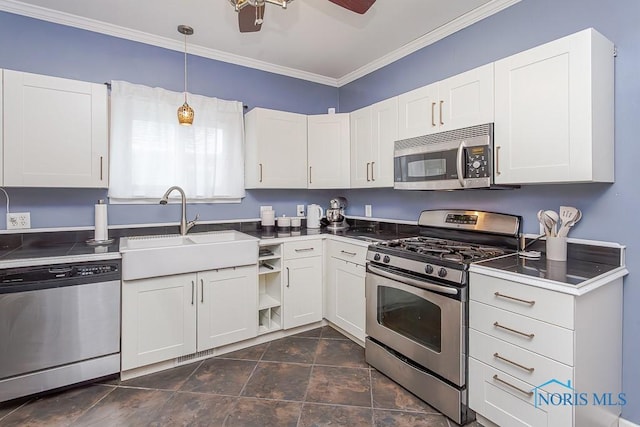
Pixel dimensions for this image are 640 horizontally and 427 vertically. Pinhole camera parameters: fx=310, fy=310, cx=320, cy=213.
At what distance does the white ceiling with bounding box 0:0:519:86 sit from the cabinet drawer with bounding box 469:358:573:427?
2.38 m

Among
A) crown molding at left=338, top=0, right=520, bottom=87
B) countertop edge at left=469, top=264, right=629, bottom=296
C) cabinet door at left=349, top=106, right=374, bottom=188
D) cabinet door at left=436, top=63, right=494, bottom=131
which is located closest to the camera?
countertop edge at left=469, top=264, right=629, bottom=296

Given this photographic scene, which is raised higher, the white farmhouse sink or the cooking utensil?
the cooking utensil

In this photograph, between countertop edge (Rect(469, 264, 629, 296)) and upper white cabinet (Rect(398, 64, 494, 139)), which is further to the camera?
upper white cabinet (Rect(398, 64, 494, 139))

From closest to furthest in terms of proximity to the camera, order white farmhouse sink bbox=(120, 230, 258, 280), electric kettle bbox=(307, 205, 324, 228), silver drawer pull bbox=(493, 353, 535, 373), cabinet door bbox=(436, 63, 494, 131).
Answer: silver drawer pull bbox=(493, 353, 535, 373)
cabinet door bbox=(436, 63, 494, 131)
white farmhouse sink bbox=(120, 230, 258, 280)
electric kettle bbox=(307, 205, 324, 228)

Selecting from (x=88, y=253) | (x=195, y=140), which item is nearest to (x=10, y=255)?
(x=88, y=253)

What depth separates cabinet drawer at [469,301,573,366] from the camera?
1353 mm

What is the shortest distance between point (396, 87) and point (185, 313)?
2751 mm

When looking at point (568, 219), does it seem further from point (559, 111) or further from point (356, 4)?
point (356, 4)

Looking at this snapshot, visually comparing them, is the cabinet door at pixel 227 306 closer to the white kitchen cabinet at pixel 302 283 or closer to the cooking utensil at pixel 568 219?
the white kitchen cabinet at pixel 302 283

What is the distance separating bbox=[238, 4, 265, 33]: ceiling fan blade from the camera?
1714 millimetres

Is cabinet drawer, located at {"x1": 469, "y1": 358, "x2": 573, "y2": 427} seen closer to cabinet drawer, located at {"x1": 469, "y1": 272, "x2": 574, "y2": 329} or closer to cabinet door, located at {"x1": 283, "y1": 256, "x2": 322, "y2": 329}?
cabinet drawer, located at {"x1": 469, "y1": 272, "x2": 574, "y2": 329}

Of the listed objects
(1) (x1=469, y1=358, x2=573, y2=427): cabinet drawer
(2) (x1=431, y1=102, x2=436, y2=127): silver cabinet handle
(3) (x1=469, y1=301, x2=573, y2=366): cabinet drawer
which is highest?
(2) (x1=431, y1=102, x2=436, y2=127): silver cabinet handle

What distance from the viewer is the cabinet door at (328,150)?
10.5 ft

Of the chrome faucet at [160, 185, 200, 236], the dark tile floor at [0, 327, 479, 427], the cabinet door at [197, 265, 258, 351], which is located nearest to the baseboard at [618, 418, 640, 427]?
the dark tile floor at [0, 327, 479, 427]
